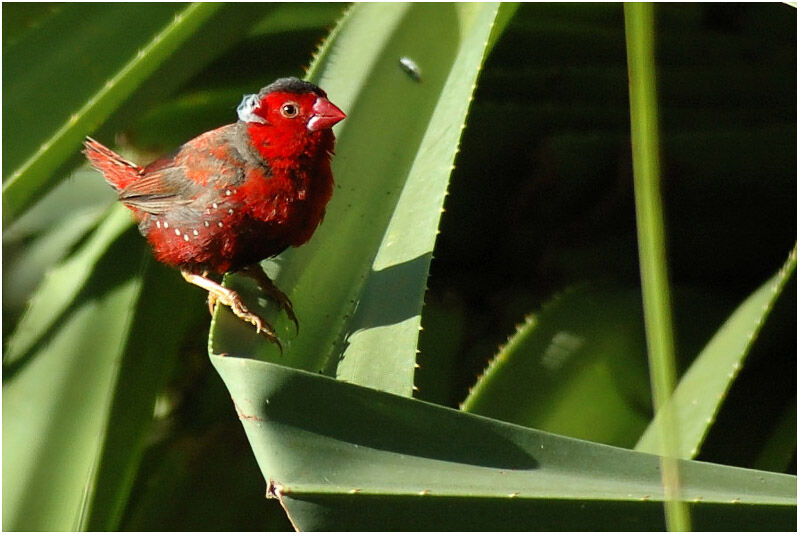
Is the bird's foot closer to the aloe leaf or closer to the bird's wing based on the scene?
the aloe leaf

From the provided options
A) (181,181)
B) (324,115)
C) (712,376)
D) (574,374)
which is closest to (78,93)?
(181,181)

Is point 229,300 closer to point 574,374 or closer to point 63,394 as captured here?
Answer: point 63,394

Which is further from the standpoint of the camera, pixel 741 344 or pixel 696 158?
pixel 696 158

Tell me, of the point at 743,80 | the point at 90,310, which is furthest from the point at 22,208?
the point at 743,80

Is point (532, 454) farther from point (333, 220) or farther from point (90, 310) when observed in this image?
point (90, 310)

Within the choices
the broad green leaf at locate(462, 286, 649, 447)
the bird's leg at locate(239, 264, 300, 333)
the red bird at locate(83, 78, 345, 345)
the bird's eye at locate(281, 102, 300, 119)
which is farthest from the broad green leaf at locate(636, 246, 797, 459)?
the bird's eye at locate(281, 102, 300, 119)

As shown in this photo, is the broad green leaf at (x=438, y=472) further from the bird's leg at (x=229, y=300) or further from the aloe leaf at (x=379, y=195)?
the bird's leg at (x=229, y=300)
